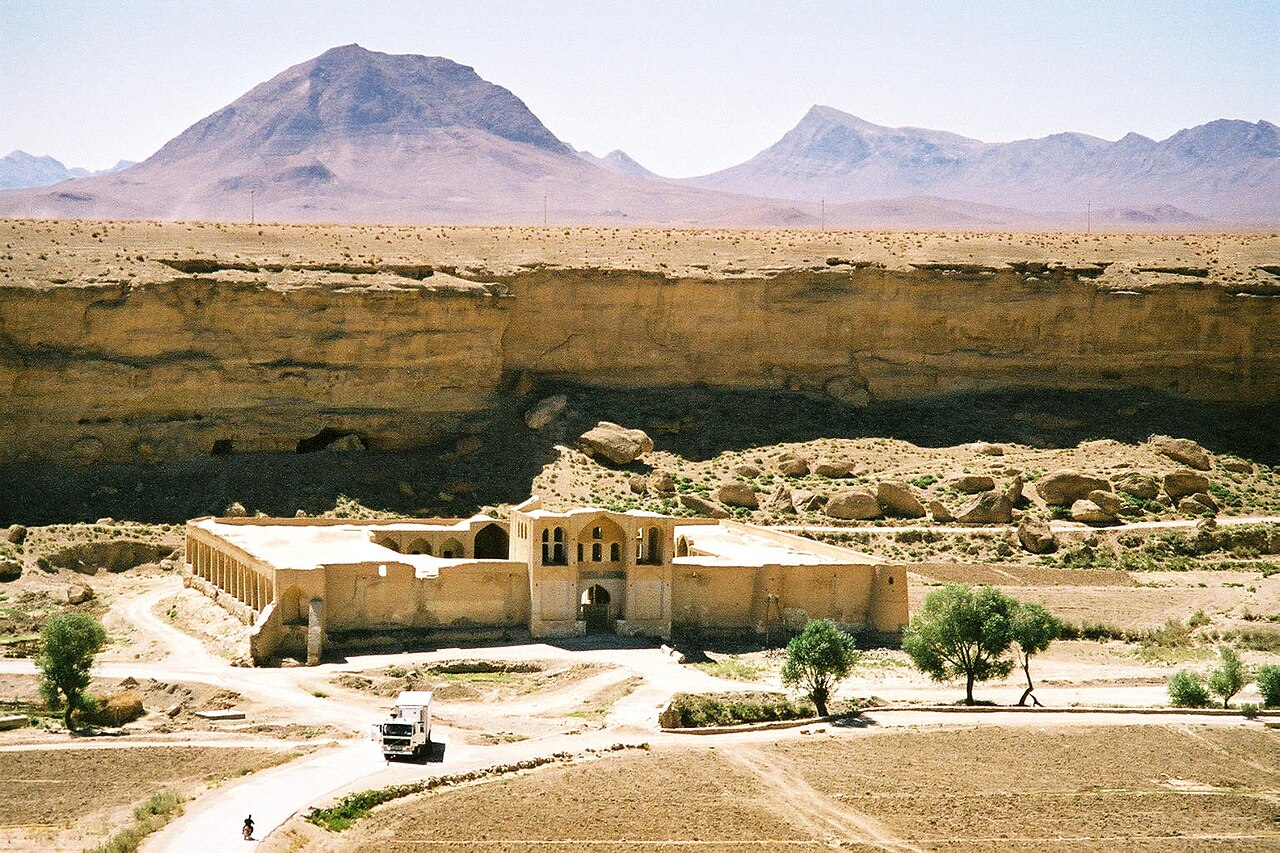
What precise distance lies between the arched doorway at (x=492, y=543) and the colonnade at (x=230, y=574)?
7556 mm

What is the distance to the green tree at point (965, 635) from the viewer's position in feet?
145

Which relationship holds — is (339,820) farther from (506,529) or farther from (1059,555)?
(1059,555)

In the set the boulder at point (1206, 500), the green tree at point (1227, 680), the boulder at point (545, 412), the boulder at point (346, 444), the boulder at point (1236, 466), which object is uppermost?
the boulder at point (545, 412)

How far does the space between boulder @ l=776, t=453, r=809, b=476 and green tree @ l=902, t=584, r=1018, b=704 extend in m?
23.2

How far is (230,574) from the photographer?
52.2 metres

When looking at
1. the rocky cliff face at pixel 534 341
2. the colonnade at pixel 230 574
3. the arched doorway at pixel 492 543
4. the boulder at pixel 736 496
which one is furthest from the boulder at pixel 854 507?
the colonnade at pixel 230 574

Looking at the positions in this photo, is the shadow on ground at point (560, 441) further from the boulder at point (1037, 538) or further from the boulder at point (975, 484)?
the boulder at point (1037, 538)

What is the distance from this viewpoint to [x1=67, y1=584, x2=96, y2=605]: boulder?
5391cm

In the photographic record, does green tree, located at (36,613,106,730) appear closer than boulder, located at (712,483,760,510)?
Yes

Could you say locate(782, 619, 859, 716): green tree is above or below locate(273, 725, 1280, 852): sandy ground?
above

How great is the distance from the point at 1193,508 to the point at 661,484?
60.5 ft

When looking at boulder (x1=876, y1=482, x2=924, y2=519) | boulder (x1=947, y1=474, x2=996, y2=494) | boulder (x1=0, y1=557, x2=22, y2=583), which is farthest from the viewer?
boulder (x1=947, y1=474, x2=996, y2=494)

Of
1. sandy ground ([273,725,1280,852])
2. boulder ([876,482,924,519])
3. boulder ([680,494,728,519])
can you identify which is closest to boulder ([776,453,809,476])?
boulder ([876,482,924,519])

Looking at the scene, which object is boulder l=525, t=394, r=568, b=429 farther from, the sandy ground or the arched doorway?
the sandy ground
